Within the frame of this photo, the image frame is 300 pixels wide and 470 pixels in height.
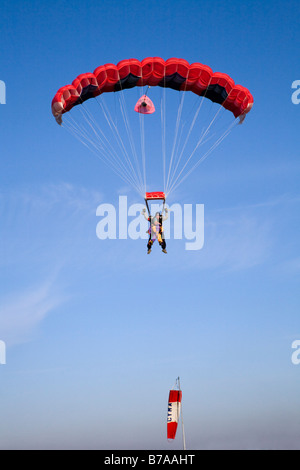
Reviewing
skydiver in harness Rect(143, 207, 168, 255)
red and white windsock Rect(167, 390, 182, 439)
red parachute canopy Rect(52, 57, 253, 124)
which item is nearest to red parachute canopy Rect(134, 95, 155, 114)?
red parachute canopy Rect(52, 57, 253, 124)

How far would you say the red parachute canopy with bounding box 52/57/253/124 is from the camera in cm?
2578

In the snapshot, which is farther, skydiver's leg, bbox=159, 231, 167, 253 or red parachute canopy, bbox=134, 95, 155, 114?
red parachute canopy, bbox=134, 95, 155, 114

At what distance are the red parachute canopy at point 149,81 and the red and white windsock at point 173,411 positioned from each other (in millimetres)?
15503

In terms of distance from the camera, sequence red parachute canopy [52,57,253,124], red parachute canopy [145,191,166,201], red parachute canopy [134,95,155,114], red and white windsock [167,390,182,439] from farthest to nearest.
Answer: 1. red parachute canopy [134,95,155,114]
2. red and white windsock [167,390,182,439]
3. red parachute canopy [52,57,253,124]
4. red parachute canopy [145,191,166,201]

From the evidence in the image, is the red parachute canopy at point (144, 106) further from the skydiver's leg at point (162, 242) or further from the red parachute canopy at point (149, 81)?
the skydiver's leg at point (162, 242)

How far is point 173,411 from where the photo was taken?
27.9 m

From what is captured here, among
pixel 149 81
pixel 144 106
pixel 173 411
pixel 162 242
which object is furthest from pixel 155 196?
pixel 173 411

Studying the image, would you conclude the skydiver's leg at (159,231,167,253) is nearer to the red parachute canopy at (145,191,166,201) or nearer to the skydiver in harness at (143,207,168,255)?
the skydiver in harness at (143,207,168,255)

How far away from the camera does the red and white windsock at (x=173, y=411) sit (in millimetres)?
27497

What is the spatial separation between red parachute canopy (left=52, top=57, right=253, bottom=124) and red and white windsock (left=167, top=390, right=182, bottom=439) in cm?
1550

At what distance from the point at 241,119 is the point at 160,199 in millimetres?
6619

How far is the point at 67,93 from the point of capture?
2594 cm
